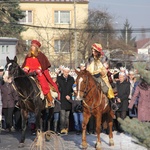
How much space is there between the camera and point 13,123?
19062 mm

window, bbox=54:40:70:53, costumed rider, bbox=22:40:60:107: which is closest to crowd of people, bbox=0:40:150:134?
costumed rider, bbox=22:40:60:107

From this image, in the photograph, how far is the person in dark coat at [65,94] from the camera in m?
17.7

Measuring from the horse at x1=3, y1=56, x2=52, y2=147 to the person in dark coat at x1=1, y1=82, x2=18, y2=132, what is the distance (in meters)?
2.76

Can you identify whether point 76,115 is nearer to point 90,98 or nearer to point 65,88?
point 65,88

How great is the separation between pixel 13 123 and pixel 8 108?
1.14 metres

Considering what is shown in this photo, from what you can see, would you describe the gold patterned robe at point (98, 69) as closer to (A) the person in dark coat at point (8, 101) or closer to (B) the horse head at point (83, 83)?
(B) the horse head at point (83, 83)

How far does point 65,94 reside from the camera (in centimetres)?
1797

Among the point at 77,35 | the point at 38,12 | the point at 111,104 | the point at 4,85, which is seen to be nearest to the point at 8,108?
the point at 4,85

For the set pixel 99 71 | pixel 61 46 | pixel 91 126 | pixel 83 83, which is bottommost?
pixel 91 126

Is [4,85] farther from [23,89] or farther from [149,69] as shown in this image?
[149,69]

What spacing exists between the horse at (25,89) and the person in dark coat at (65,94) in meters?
2.48

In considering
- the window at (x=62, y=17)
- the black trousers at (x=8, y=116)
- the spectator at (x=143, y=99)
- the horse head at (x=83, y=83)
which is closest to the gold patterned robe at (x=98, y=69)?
the spectator at (x=143, y=99)

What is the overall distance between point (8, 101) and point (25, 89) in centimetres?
329

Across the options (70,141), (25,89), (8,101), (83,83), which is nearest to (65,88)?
(8,101)
